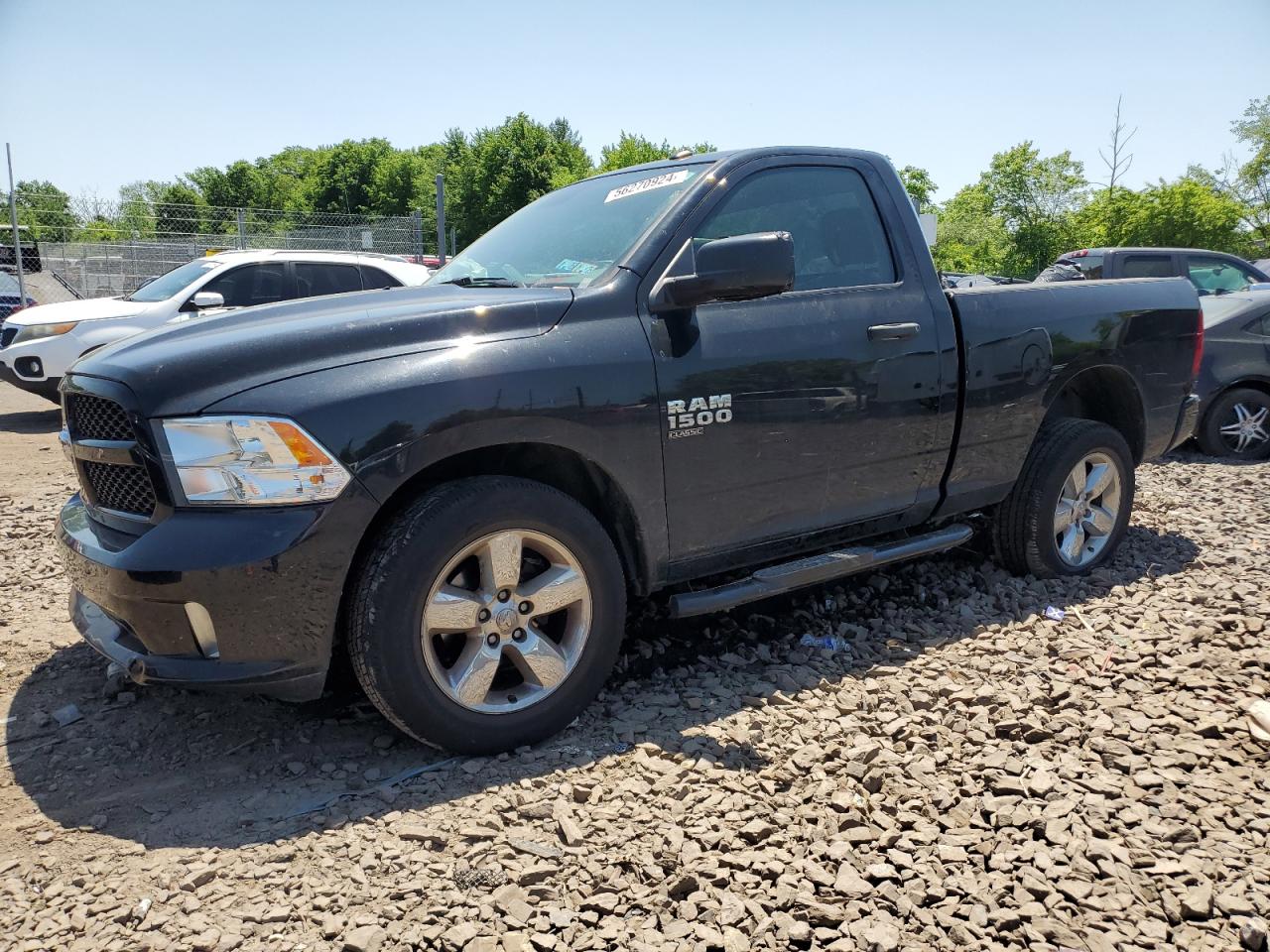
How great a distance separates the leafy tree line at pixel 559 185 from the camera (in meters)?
18.4

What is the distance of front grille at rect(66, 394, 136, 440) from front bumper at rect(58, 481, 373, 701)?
0.32 meters

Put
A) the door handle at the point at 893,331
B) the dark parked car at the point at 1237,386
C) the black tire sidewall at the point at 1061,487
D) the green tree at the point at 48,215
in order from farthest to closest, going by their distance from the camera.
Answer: the green tree at the point at 48,215 < the dark parked car at the point at 1237,386 < the black tire sidewall at the point at 1061,487 < the door handle at the point at 893,331

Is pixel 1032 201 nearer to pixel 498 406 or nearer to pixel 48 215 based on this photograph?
pixel 48 215

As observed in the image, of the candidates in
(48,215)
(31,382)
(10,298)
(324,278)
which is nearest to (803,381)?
(324,278)

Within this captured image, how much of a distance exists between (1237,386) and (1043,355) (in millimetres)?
4965

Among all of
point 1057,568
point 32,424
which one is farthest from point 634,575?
point 32,424

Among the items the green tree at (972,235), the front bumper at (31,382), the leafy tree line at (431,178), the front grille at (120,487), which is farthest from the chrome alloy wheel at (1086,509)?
the leafy tree line at (431,178)

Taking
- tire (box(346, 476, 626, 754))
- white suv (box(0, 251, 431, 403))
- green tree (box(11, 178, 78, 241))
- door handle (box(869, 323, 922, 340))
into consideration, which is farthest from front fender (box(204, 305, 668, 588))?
green tree (box(11, 178, 78, 241))

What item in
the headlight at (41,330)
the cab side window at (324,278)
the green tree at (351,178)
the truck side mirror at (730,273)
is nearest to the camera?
the truck side mirror at (730,273)

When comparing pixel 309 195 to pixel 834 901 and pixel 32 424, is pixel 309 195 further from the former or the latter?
pixel 834 901

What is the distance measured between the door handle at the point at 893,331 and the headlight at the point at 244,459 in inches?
85.8

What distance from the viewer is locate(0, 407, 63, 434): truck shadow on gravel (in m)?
9.67

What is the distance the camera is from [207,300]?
882 cm

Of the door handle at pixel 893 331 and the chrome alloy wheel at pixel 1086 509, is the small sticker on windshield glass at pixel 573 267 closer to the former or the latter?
the door handle at pixel 893 331
